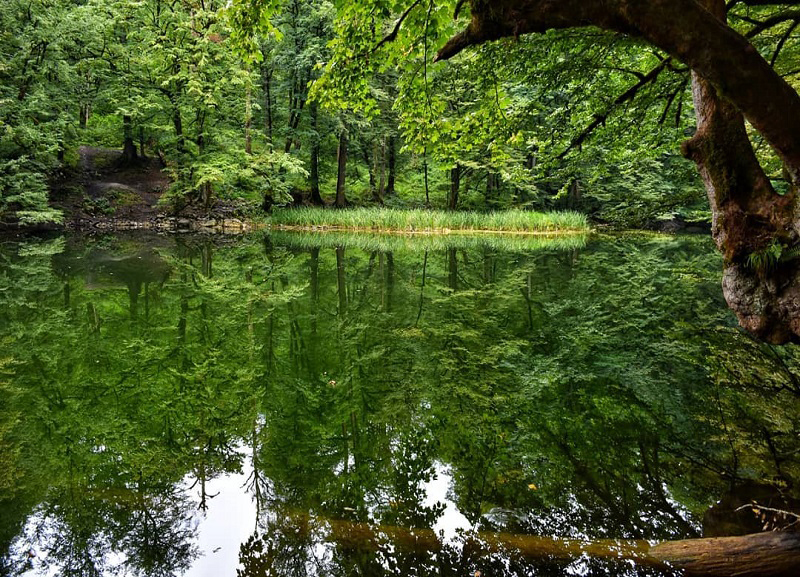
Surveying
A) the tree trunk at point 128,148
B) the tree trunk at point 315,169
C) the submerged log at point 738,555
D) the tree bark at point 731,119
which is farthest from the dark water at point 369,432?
the tree trunk at point 315,169

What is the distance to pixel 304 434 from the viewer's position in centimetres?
370

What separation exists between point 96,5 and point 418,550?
25.6 metres

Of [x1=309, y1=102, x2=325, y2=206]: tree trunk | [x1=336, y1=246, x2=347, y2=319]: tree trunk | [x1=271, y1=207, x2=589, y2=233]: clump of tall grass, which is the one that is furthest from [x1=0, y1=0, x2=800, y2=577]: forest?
[x1=309, y1=102, x2=325, y2=206]: tree trunk

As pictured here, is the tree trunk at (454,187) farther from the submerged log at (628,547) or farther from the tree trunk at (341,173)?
the submerged log at (628,547)

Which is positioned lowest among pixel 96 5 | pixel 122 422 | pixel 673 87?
pixel 122 422

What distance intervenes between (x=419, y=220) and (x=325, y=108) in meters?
17.8

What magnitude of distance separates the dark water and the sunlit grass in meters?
8.67

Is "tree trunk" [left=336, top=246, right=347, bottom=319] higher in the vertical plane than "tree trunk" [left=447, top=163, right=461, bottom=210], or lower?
lower

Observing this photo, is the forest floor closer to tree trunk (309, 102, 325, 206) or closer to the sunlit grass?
the sunlit grass

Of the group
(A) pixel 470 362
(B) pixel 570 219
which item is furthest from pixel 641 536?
(B) pixel 570 219

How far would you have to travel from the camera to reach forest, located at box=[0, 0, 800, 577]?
245 centimetres

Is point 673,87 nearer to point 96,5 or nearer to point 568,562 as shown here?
point 568,562

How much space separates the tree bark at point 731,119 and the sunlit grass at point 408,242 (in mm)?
12659

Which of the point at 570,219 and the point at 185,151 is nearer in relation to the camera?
the point at 185,151
